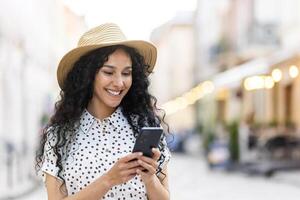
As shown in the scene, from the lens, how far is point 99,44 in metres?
2.74

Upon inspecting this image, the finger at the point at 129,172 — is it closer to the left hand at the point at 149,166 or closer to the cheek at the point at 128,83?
the left hand at the point at 149,166

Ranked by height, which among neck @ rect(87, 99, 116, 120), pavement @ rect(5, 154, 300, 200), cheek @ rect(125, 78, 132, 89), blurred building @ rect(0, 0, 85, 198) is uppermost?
cheek @ rect(125, 78, 132, 89)

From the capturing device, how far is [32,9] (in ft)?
83.7

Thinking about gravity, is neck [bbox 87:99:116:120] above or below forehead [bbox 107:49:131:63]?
below

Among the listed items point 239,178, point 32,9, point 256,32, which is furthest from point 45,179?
point 256,32

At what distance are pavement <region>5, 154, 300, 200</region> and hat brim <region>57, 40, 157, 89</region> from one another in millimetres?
9557

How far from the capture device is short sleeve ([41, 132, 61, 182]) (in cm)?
271

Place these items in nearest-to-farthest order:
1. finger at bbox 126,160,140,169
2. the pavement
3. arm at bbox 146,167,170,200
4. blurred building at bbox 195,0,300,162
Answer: finger at bbox 126,160,140,169, arm at bbox 146,167,170,200, the pavement, blurred building at bbox 195,0,300,162

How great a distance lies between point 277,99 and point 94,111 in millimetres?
24565

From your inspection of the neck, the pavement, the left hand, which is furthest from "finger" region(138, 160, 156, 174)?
the pavement

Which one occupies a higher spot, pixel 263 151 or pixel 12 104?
pixel 12 104

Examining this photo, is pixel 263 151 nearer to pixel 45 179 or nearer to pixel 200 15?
pixel 45 179

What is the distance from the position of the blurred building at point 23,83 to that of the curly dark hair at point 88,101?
32.0 feet

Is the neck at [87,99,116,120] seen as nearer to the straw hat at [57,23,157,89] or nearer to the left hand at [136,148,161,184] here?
the straw hat at [57,23,157,89]
